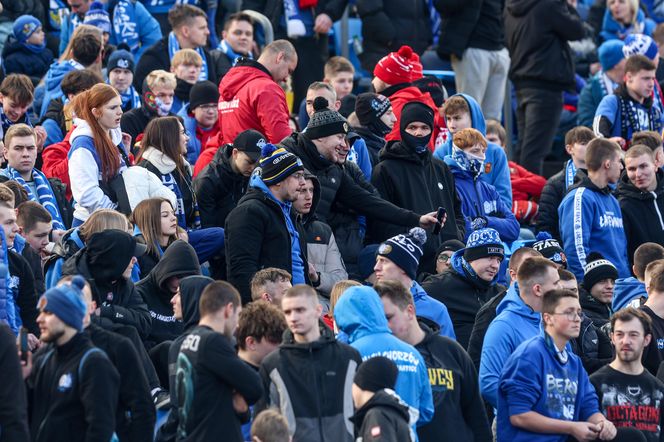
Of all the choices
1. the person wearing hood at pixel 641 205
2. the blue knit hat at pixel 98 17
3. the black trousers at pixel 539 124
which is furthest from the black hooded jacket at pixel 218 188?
the black trousers at pixel 539 124

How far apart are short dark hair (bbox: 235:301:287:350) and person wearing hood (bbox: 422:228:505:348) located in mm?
2256

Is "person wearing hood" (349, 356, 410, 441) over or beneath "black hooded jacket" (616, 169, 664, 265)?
over

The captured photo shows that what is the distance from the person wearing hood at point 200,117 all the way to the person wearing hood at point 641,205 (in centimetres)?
368

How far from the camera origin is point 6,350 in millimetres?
7344

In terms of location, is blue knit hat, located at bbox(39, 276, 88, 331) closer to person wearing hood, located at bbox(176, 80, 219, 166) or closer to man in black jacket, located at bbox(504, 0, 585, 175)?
person wearing hood, located at bbox(176, 80, 219, 166)

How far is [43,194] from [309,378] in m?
3.85

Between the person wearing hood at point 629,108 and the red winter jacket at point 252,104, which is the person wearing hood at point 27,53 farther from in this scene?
the person wearing hood at point 629,108

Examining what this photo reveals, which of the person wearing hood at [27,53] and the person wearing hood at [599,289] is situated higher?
the person wearing hood at [27,53]

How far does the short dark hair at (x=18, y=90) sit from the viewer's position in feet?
40.2

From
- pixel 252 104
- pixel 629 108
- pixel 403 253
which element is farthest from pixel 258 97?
pixel 629 108

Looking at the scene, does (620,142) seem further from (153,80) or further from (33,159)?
(33,159)

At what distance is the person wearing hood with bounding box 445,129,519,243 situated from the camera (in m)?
12.0

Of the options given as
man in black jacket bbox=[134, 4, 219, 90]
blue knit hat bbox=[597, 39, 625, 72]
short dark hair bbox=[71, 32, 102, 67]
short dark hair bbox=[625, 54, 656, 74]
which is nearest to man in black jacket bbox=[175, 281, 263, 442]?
short dark hair bbox=[71, 32, 102, 67]

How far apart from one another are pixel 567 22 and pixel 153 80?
514 centimetres
